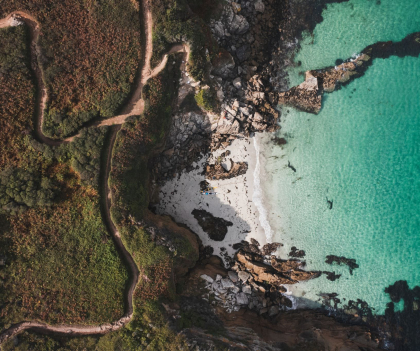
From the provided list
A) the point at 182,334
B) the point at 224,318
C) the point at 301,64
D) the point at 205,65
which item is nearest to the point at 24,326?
the point at 182,334

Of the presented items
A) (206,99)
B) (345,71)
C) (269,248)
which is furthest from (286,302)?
(345,71)

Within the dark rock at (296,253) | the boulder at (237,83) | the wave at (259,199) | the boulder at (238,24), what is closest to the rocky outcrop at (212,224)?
the wave at (259,199)

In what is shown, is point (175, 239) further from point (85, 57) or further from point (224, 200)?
point (85, 57)

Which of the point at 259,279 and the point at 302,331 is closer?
the point at 302,331

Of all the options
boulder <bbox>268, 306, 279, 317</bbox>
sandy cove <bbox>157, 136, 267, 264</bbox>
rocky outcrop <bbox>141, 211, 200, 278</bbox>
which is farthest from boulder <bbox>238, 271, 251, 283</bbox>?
rocky outcrop <bbox>141, 211, 200, 278</bbox>

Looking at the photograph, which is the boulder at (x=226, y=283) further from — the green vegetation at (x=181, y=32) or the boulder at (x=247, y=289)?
the green vegetation at (x=181, y=32)

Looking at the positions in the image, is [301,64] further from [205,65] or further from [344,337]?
[344,337]
